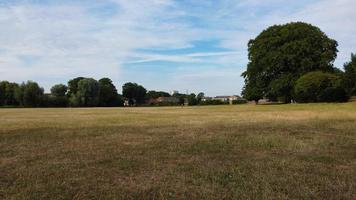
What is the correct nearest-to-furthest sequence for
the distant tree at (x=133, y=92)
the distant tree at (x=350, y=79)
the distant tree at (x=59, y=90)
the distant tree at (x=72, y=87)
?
the distant tree at (x=350, y=79) → the distant tree at (x=72, y=87) → the distant tree at (x=59, y=90) → the distant tree at (x=133, y=92)

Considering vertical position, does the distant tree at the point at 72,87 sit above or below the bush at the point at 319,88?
above

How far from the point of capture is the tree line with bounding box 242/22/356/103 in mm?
50188

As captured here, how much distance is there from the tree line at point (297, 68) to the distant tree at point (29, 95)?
2552 inches

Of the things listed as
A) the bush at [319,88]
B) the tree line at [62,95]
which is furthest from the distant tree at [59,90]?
the bush at [319,88]

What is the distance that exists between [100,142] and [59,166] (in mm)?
3989

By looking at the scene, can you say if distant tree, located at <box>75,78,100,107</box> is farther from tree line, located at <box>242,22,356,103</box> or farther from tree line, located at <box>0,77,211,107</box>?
tree line, located at <box>242,22,356,103</box>

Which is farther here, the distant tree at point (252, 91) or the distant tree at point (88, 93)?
the distant tree at point (88, 93)

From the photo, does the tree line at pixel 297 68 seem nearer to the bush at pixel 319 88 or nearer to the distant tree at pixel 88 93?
the bush at pixel 319 88

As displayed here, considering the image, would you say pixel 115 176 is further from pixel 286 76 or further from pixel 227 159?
pixel 286 76

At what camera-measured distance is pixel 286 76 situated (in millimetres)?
55688

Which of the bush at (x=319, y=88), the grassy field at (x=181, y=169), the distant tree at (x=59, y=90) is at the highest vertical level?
the distant tree at (x=59, y=90)

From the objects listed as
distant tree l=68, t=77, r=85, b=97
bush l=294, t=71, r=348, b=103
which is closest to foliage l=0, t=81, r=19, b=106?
distant tree l=68, t=77, r=85, b=97

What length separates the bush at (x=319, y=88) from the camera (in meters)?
48.9

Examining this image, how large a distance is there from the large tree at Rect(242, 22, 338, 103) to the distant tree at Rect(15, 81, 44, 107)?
65.6m
